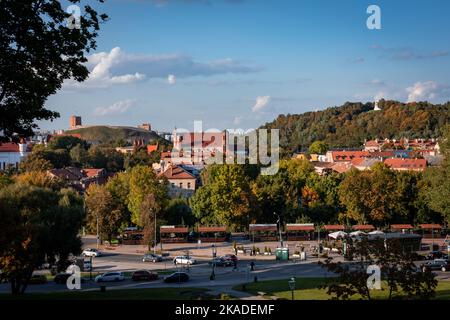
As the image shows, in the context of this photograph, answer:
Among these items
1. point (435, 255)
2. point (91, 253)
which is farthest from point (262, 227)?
point (435, 255)

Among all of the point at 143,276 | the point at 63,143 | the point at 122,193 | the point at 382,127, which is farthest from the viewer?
the point at 382,127

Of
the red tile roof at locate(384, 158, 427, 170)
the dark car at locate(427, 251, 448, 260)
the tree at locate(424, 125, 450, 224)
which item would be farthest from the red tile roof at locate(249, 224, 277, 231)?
the red tile roof at locate(384, 158, 427, 170)

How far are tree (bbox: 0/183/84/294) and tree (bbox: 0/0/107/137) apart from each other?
14.3 metres

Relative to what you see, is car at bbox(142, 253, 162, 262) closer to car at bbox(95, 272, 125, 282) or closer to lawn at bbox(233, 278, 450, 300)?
car at bbox(95, 272, 125, 282)

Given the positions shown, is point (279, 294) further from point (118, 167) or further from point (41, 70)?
point (118, 167)

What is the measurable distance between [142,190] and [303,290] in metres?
33.1

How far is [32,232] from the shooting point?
28.6 metres

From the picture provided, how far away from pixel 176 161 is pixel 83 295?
7883cm

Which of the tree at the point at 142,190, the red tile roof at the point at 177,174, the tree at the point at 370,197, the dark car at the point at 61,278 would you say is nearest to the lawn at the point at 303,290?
the dark car at the point at 61,278

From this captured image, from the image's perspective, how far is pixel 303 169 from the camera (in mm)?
74938

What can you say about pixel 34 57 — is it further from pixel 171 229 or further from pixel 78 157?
pixel 78 157

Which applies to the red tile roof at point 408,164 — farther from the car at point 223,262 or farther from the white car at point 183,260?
the white car at point 183,260
